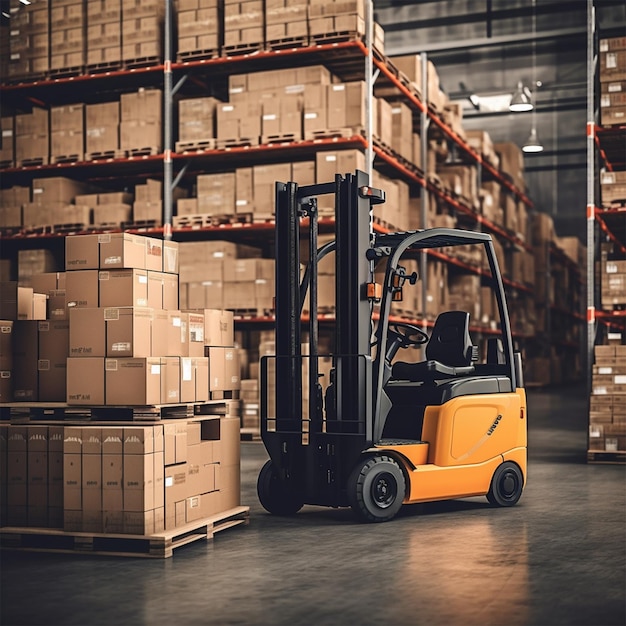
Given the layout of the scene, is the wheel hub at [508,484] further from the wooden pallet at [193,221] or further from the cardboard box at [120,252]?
the wooden pallet at [193,221]

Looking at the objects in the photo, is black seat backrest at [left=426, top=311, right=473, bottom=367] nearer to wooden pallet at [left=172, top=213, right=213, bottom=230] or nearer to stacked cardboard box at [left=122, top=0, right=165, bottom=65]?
wooden pallet at [left=172, top=213, right=213, bottom=230]

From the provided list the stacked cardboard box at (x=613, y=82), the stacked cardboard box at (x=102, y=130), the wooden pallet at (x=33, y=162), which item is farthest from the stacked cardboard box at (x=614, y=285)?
the wooden pallet at (x=33, y=162)

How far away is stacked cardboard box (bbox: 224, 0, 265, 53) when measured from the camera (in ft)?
40.9

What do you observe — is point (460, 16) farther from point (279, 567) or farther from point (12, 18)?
point (279, 567)

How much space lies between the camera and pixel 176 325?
6211mm

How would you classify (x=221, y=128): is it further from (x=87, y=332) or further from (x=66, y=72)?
(x=87, y=332)

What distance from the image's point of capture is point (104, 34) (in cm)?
1341

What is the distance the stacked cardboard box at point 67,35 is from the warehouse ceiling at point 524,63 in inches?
387

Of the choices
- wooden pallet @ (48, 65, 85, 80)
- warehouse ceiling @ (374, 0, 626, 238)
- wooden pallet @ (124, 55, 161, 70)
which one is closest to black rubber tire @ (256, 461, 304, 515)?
wooden pallet @ (124, 55, 161, 70)

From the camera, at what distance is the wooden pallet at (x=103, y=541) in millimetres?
5438

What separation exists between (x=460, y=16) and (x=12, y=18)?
35.5 ft

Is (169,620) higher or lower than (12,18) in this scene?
lower

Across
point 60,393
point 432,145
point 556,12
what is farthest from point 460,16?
point 60,393

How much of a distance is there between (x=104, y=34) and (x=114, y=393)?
8858 millimetres
